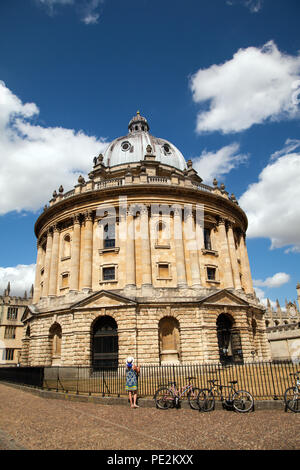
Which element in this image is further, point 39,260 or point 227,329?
point 39,260

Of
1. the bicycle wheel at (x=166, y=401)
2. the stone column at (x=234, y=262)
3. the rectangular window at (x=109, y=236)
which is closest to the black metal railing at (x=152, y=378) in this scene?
the bicycle wheel at (x=166, y=401)

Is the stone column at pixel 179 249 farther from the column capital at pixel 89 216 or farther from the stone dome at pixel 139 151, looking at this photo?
the stone dome at pixel 139 151

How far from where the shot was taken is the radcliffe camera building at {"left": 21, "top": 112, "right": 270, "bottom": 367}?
24109mm

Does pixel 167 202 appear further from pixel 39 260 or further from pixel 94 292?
pixel 39 260

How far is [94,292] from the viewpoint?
25844 mm

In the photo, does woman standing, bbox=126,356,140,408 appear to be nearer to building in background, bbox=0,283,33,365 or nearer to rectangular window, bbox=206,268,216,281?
rectangular window, bbox=206,268,216,281

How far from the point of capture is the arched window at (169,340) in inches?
939

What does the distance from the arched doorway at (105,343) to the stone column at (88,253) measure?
3207 millimetres

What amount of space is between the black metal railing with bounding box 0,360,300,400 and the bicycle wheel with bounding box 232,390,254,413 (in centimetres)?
109

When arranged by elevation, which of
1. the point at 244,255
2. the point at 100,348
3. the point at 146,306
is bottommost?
the point at 100,348

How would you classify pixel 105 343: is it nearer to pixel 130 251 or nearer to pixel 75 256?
pixel 130 251

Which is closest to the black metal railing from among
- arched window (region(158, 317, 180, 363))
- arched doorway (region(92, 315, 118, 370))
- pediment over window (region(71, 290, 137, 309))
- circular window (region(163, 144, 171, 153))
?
arched doorway (region(92, 315, 118, 370))
